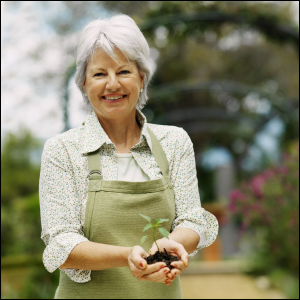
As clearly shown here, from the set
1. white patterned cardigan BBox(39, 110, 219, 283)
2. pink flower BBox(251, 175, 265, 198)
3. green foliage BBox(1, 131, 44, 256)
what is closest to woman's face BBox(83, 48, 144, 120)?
white patterned cardigan BBox(39, 110, 219, 283)

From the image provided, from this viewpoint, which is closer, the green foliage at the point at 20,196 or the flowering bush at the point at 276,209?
the flowering bush at the point at 276,209

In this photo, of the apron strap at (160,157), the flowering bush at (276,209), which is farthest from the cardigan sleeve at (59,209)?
the flowering bush at (276,209)

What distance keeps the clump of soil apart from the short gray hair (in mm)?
690

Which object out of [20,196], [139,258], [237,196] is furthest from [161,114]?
[139,258]

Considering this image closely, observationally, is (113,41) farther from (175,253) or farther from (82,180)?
(175,253)

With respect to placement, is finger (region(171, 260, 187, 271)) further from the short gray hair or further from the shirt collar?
the short gray hair

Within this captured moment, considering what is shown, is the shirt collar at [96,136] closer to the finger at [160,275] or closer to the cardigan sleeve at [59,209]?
the cardigan sleeve at [59,209]

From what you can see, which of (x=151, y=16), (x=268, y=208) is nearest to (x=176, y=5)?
(x=151, y=16)

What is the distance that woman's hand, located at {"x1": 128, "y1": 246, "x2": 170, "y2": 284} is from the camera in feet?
4.59

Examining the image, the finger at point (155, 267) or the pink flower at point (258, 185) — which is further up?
the pink flower at point (258, 185)

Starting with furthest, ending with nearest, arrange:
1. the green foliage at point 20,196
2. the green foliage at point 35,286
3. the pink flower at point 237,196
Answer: the pink flower at point 237,196, the green foliage at point 20,196, the green foliage at point 35,286

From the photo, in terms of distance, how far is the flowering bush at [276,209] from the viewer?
6044 millimetres

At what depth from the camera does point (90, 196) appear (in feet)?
5.63

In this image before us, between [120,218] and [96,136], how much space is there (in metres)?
0.31
